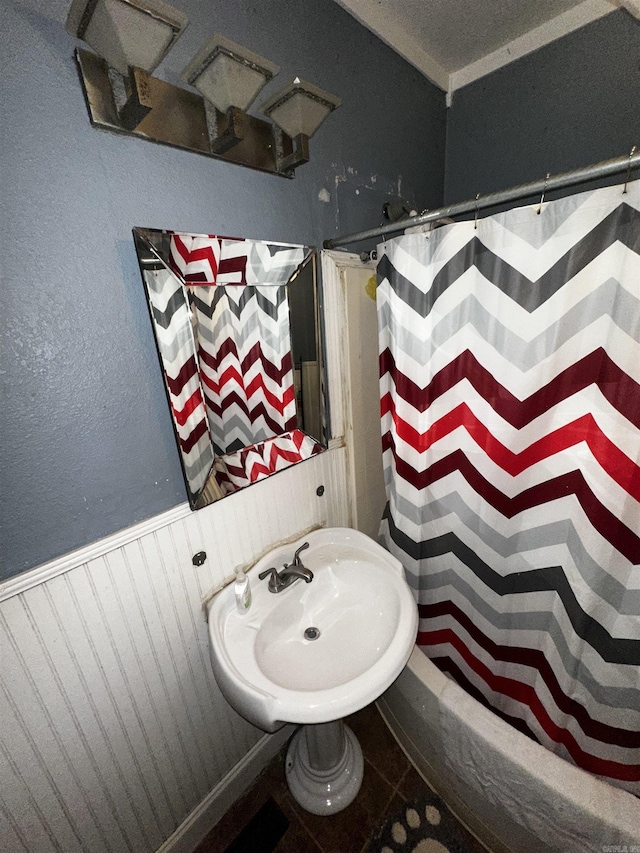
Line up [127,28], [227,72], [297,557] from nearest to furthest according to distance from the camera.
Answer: [127,28] → [227,72] → [297,557]

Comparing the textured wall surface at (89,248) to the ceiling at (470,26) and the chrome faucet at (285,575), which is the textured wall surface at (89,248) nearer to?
the ceiling at (470,26)

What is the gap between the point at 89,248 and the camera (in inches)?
29.5

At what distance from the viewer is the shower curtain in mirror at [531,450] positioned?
2.74ft

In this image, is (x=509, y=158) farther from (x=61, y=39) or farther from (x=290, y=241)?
(x=61, y=39)

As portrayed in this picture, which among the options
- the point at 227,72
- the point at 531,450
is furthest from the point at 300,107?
the point at 531,450

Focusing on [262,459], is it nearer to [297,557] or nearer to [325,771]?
[297,557]

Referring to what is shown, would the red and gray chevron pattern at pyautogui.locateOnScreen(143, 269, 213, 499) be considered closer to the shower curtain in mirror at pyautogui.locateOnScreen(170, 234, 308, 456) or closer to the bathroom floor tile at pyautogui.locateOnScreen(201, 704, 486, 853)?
the shower curtain in mirror at pyautogui.locateOnScreen(170, 234, 308, 456)

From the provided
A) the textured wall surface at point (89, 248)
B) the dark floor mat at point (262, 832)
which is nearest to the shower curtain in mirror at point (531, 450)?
the textured wall surface at point (89, 248)

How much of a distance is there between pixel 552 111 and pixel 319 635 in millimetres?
2046

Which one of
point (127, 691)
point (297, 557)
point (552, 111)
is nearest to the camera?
point (127, 691)

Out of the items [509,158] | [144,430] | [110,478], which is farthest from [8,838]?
[509,158]

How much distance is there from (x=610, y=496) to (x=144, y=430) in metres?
1.18

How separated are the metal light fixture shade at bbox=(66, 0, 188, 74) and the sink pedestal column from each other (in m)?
1.78

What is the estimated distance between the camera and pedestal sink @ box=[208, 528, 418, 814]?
2.70 ft
